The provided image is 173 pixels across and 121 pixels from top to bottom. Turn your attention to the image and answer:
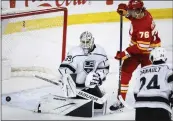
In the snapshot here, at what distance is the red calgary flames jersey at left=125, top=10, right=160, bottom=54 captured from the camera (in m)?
3.03

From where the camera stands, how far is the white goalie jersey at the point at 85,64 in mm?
3064

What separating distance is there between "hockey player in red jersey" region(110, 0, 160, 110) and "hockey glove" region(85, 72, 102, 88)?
19 centimetres

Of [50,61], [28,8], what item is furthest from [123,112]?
[28,8]

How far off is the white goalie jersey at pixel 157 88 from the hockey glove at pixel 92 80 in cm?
39

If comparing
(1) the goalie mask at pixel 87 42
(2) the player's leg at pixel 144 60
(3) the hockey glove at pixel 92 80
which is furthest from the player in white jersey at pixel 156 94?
(1) the goalie mask at pixel 87 42

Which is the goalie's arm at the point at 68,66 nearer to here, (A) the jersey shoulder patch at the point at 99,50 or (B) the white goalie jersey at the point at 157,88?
(A) the jersey shoulder patch at the point at 99,50

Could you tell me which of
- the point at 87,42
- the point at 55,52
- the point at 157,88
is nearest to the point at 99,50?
the point at 87,42

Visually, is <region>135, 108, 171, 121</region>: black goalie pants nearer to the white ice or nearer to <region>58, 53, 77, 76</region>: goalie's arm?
the white ice

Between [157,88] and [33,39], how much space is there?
3.60 ft

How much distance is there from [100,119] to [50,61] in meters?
0.61

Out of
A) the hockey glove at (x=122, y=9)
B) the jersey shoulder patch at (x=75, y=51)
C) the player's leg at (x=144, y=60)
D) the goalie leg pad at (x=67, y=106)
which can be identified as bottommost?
the goalie leg pad at (x=67, y=106)

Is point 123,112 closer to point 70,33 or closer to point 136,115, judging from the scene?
point 136,115

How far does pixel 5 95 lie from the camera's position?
10.4 ft

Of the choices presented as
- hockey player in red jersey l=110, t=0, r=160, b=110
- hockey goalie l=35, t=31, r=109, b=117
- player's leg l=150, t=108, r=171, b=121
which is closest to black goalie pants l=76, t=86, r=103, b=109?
hockey goalie l=35, t=31, r=109, b=117
